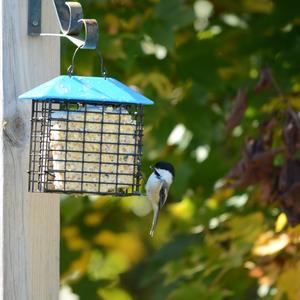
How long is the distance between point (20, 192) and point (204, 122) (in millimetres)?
2369

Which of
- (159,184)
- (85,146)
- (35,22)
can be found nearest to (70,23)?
(35,22)

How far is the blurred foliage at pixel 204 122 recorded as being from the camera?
4.93m

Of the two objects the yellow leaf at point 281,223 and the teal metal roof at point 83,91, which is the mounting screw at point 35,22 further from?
the yellow leaf at point 281,223

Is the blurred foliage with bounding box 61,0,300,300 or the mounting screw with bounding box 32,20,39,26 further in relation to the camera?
the blurred foliage with bounding box 61,0,300,300

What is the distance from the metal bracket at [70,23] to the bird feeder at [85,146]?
126mm

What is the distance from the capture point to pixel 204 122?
5.45m

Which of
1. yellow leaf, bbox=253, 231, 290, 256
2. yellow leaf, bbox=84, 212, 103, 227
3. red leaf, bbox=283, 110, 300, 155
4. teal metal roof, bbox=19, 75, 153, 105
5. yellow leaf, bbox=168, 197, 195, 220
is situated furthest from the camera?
yellow leaf, bbox=84, 212, 103, 227

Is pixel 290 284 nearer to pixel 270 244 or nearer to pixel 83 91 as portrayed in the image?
pixel 270 244

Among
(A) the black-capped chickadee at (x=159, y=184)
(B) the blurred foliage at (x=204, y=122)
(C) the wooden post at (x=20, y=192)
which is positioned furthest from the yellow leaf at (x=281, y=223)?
(C) the wooden post at (x=20, y=192)

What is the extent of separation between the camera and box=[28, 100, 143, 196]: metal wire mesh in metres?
3.25

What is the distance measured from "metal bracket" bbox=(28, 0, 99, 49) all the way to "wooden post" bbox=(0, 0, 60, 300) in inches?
1.1

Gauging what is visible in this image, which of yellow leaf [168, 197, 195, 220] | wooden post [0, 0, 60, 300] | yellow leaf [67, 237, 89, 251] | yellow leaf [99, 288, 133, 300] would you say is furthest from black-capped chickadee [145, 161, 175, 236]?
yellow leaf [67, 237, 89, 251]

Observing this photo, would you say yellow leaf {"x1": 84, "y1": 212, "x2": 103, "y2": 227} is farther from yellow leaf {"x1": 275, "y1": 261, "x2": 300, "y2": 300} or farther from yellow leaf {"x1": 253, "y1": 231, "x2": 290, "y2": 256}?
yellow leaf {"x1": 275, "y1": 261, "x2": 300, "y2": 300}

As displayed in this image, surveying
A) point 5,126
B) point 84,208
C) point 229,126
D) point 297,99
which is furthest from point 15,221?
point 84,208
